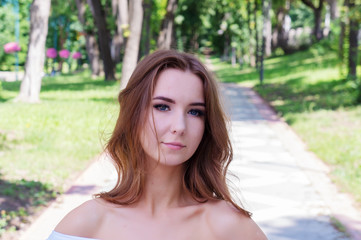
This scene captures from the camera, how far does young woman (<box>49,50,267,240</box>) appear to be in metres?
1.63

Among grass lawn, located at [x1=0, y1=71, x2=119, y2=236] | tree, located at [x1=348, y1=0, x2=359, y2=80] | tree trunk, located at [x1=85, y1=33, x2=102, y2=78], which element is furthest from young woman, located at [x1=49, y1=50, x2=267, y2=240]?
tree trunk, located at [x1=85, y1=33, x2=102, y2=78]

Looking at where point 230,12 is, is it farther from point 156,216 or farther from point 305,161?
point 156,216

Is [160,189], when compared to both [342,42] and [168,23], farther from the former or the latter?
[168,23]

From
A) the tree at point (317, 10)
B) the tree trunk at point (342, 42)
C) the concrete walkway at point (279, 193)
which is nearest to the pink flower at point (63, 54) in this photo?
the tree at point (317, 10)

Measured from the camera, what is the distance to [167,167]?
1.72 metres

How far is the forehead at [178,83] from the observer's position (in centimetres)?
168

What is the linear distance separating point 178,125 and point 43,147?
6097 millimetres

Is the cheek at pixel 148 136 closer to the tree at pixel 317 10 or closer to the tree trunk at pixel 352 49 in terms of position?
the tree trunk at pixel 352 49

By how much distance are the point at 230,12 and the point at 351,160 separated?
107 feet

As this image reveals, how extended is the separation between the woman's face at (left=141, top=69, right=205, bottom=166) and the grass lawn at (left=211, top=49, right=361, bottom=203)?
645mm

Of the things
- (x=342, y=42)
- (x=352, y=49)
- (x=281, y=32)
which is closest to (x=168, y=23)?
(x=342, y=42)

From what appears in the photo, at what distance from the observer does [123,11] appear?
1464 centimetres

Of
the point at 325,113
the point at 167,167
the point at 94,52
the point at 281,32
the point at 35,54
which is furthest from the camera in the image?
the point at 281,32

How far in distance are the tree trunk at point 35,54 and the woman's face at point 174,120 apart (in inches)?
439
